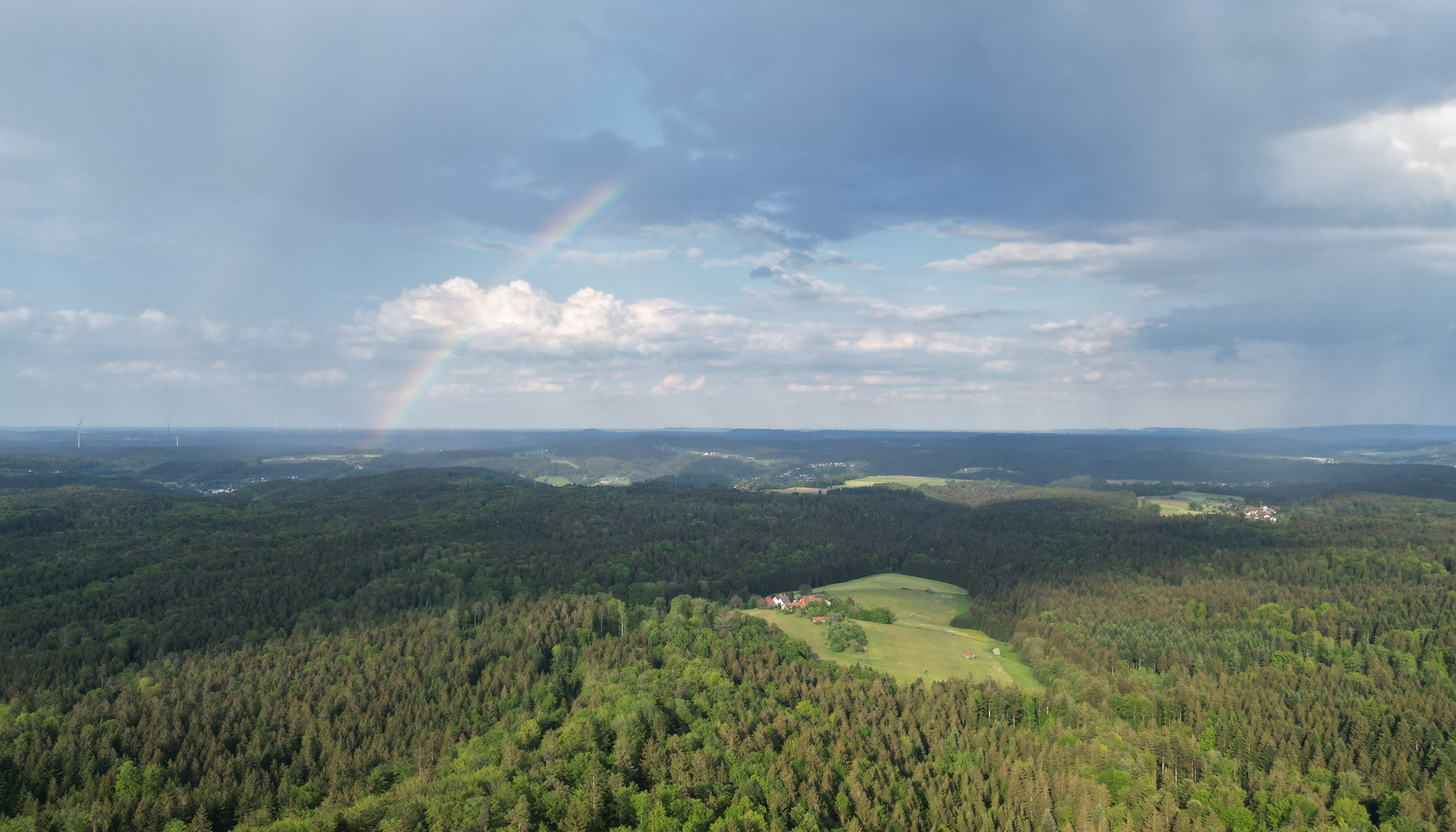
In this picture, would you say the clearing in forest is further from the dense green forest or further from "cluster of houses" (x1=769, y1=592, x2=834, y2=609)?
the dense green forest

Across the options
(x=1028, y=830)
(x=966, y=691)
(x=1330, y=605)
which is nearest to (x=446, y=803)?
(x=1028, y=830)

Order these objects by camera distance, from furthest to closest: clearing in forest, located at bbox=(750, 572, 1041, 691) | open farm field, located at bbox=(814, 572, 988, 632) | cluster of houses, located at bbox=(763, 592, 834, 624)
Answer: cluster of houses, located at bbox=(763, 592, 834, 624), open farm field, located at bbox=(814, 572, 988, 632), clearing in forest, located at bbox=(750, 572, 1041, 691)

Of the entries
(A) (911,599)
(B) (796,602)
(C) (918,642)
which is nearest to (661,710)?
(C) (918,642)

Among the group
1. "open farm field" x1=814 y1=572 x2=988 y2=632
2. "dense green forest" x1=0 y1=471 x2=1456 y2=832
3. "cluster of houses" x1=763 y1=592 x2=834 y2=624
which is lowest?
"open farm field" x1=814 y1=572 x2=988 y2=632

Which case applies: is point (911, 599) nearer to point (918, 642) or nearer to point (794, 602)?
point (794, 602)

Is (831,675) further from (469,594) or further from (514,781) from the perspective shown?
(469,594)

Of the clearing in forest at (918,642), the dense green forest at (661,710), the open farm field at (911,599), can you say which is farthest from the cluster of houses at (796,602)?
the dense green forest at (661,710)

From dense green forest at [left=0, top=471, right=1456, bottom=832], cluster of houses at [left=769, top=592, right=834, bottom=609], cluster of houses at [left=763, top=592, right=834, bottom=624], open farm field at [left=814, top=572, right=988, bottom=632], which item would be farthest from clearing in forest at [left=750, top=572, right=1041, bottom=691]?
dense green forest at [left=0, top=471, right=1456, bottom=832]
